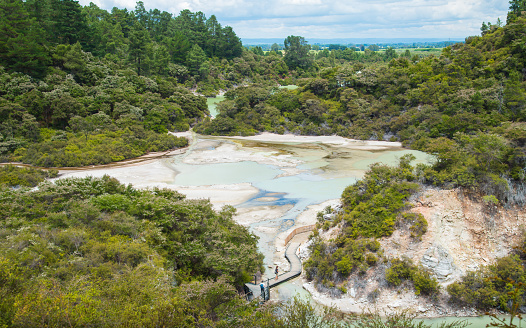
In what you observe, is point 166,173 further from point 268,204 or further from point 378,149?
point 378,149

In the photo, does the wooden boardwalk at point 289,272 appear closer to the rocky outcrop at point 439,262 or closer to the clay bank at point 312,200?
the clay bank at point 312,200

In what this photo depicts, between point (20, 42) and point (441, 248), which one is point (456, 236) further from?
point (20, 42)

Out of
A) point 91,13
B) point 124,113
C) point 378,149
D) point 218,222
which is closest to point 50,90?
point 124,113

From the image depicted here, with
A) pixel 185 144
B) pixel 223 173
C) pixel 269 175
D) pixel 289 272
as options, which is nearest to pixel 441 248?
pixel 289 272

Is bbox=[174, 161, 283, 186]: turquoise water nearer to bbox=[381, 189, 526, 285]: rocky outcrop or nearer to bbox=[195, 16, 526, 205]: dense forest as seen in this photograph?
bbox=[195, 16, 526, 205]: dense forest

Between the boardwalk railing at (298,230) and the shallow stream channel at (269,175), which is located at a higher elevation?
the shallow stream channel at (269,175)

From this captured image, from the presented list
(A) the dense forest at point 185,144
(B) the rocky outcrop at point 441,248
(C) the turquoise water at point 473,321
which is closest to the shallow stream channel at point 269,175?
(C) the turquoise water at point 473,321

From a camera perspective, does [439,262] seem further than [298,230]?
No
